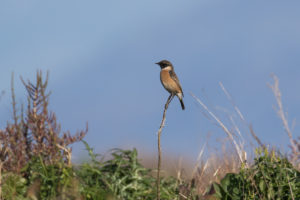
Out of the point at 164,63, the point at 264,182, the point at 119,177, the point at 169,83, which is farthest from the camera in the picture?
the point at 164,63

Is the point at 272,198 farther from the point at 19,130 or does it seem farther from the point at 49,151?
the point at 19,130

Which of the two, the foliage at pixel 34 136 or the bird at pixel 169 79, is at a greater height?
the bird at pixel 169 79

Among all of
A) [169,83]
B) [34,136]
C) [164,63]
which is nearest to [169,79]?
[169,83]

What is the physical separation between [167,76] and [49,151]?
13.8 feet

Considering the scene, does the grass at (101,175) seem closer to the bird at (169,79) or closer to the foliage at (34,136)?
the foliage at (34,136)

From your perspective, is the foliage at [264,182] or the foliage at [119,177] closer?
the foliage at [264,182]

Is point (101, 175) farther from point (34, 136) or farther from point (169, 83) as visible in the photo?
point (169, 83)

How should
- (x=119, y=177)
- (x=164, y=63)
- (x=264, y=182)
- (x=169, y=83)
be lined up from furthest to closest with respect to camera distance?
(x=164, y=63), (x=169, y=83), (x=119, y=177), (x=264, y=182)

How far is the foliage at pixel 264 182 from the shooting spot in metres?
5.05

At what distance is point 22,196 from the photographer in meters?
5.36

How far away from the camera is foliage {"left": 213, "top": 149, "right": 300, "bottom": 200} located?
16.6 feet

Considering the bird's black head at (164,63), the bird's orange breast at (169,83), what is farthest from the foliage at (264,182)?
the bird's black head at (164,63)

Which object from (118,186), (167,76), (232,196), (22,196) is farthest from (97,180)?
(167,76)

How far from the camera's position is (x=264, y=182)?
509cm
